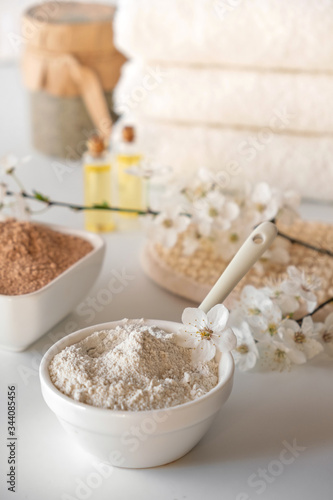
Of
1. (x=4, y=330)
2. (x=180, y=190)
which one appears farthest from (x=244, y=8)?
(x=4, y=330)

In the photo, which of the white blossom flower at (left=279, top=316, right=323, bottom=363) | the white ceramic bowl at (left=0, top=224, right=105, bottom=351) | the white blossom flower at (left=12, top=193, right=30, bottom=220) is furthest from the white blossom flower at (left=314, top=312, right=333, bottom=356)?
the white blossom flower at (left=12, top=193, right=30, bottom=220)

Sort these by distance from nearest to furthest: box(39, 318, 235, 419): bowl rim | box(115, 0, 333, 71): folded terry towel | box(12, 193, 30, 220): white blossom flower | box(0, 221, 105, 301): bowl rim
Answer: box(39, 318, 235, 419): bowl rim, box(0, 221, 105, 301): bowl rim, box(12, 193, 30, 220): white blossom flower, box(115, 0, 333, 71): folded terry towel

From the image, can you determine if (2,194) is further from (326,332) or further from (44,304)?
(326,332)

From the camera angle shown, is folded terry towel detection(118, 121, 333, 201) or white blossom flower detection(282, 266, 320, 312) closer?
white blossom flower detection(282, 266, 320, 312)

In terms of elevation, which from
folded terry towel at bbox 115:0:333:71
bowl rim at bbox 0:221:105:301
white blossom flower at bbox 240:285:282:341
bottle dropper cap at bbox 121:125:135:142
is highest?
folded terry towel at bbox 115:0:333:71

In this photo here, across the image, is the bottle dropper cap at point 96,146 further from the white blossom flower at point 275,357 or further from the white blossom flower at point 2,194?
the white blossom flower at point 275,357

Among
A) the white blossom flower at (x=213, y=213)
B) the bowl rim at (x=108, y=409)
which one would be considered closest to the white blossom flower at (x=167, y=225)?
the white blossom flower at (x=213, y=213)

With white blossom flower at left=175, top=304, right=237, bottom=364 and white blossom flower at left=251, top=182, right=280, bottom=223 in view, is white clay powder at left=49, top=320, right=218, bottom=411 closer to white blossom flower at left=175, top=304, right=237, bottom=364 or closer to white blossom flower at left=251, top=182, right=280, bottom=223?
white blossom flower at left=175, top=304, right=237, bottom=364
